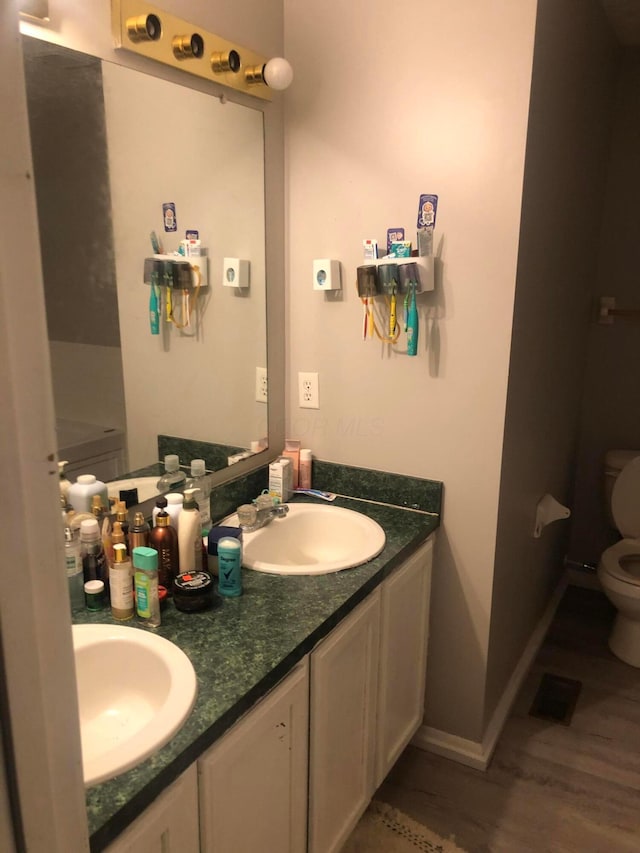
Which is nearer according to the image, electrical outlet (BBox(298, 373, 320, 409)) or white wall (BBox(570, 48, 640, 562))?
electrical outlet (BBox(298, 373, 320, 409))

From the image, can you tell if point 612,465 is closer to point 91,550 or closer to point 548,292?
point 548,292

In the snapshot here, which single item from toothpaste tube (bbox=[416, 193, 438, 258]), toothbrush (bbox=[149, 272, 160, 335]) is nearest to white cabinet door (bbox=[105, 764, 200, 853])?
toothbrush (bbox=[149, 272, 160, 335])

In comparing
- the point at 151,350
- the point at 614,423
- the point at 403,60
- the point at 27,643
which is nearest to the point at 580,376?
the point at 614,423

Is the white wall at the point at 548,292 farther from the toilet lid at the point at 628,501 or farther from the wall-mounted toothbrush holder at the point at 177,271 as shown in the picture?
the wall-mounted toothbrush holder at the point at 177,271

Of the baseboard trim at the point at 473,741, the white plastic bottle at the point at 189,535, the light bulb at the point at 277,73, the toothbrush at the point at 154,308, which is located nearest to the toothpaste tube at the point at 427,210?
the light bulb at the point at 277,73

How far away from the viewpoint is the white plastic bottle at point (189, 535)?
1.47 metres

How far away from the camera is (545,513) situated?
93.0 inches

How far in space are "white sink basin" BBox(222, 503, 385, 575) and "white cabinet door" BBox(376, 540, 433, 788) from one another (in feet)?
0.49

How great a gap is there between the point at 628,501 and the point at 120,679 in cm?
228

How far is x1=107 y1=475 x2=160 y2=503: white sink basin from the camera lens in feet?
5.09

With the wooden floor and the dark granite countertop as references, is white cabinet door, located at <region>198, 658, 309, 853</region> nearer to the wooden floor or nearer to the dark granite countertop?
the dark granite countertop

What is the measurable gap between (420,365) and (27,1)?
1226mm

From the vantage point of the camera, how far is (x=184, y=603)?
1.37 m

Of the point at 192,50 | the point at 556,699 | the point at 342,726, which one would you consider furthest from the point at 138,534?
the point at 556,699
